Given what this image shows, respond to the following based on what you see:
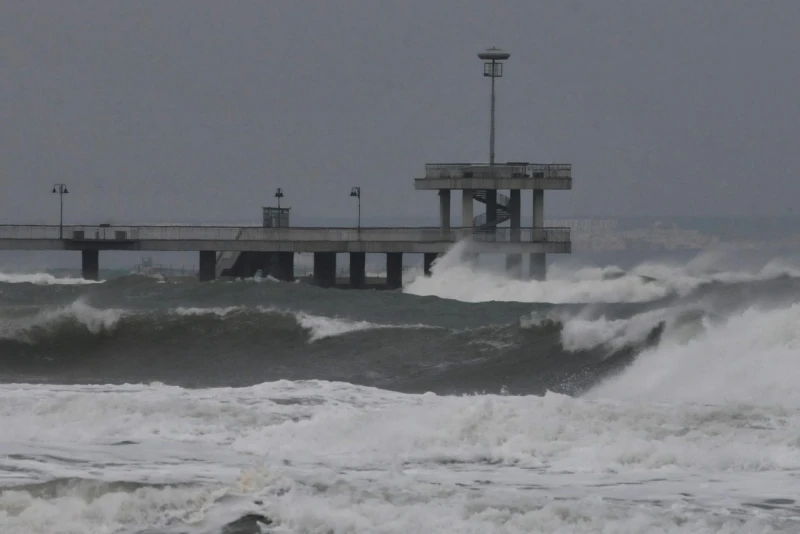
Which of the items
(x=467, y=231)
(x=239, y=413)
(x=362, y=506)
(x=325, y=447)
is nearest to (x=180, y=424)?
(x=239, y=413)

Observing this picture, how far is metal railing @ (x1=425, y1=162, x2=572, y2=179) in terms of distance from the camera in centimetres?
5450

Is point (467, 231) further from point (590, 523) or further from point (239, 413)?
point (590, 523)

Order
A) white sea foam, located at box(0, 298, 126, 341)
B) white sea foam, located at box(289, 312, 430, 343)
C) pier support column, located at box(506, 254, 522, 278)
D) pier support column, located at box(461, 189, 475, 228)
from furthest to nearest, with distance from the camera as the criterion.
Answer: pier support column, located at box(461, 189, 475, 228) < pier support column, located at box(506, 254, 522, 278) < white sea foam, located at box(0, 298, 126, 341) < white sea foam, located at box(289, 312, 430, 343)

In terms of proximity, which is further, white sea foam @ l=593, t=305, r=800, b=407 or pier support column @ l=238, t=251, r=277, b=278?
pier support column @ l=238, t=251, r=277, b=278

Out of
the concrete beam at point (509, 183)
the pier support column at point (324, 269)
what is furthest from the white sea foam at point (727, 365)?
the pier support column at point (324, 269)

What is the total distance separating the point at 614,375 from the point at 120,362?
12643mm

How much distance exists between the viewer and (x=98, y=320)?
37.3 meters

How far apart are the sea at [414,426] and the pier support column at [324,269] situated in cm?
1925

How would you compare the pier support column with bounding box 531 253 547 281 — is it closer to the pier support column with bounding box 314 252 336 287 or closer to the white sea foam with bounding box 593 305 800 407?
the pier support column with bounding box 314 252 336 287

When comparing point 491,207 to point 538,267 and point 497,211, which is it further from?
point 538,267

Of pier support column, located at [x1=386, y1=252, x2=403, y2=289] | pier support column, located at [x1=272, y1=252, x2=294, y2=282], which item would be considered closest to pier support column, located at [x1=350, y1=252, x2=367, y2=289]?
pier support column, located at [x1=386, y1=252, x2=403, y2=289]

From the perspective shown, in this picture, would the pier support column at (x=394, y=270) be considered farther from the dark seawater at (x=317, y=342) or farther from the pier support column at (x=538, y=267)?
the dark seawater at (x=317, y=342)

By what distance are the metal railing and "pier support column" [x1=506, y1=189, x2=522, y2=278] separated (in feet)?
2.73

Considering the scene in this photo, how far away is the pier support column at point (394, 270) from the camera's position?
179 ft
